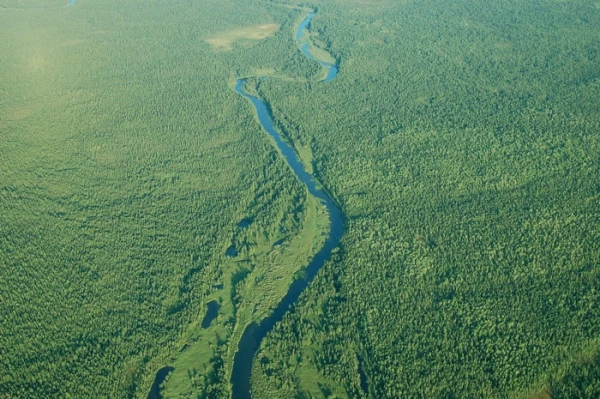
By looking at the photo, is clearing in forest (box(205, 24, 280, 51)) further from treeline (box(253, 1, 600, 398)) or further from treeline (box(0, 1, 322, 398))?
treeline (box(253, 1, 600, 398))

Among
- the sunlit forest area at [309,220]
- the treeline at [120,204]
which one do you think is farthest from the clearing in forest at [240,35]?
the sunlit forest area at [309,220]

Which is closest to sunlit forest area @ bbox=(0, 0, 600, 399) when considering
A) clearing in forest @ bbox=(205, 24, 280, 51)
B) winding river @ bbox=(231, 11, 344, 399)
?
winding river @ bbox=(231, 11, 344, 399)

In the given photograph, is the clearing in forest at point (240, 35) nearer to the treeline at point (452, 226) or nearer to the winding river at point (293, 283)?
the treeline at point (452, 226)

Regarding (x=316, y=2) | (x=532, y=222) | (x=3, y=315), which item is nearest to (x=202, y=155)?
(x=3, y=315)

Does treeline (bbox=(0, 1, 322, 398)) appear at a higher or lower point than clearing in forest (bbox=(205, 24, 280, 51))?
lower

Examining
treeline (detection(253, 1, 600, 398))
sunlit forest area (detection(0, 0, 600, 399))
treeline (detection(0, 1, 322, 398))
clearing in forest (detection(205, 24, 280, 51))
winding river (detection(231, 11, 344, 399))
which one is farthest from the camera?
clearing in forest (detection(205, 24, 280, 51))

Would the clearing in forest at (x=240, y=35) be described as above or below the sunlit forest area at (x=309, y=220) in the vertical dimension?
above
